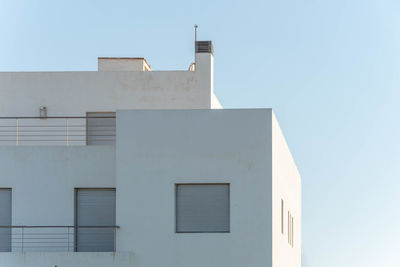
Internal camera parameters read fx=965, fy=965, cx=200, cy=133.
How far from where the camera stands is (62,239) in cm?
2481

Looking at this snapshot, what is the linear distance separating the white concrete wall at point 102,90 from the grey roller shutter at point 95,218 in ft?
20.1

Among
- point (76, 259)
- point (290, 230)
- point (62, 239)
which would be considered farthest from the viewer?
point (290, 230)

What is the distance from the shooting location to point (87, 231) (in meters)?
25.0

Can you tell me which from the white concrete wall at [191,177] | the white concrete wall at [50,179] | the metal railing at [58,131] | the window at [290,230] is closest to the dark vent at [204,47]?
the metal railing at [58,131]

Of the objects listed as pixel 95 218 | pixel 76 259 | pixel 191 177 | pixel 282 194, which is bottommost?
pixel 76 259

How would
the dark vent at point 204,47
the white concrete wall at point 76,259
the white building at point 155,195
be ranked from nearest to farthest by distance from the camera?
1. the white concrete wall at point 76,259
2. the white building at point 155,195
3. the dark vent at point 204,47

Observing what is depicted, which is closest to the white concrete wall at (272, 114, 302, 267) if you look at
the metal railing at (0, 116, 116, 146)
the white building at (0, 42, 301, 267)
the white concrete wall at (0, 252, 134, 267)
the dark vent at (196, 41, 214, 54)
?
the white building at (0, 42, 301, 267)

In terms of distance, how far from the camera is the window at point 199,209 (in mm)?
23328

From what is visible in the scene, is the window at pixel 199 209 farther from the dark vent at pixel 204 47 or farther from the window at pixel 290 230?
the dark vent at pixel 204 47

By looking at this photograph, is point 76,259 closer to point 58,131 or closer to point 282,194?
point 282,194

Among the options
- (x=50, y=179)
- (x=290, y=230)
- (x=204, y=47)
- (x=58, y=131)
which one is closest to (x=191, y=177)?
(x=50, y=179)

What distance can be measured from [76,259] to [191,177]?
3.34 meters

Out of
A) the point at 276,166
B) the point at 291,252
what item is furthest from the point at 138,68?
the point at 276,166

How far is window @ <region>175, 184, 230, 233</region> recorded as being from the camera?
918 inches
